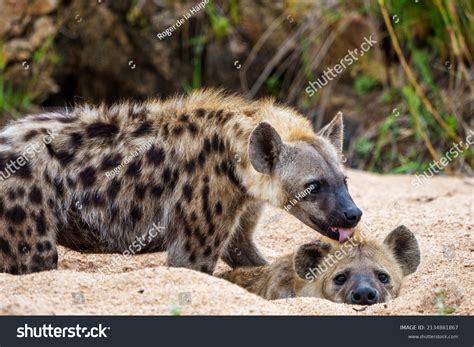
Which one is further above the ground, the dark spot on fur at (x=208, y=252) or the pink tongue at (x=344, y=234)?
the pink tongue at (x=344, y=234)

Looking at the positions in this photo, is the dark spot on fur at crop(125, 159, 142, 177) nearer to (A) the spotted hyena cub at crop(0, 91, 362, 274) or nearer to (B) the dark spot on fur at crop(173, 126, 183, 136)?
(A) the spotted hyena cub at crop(0, 91, 362, 274)

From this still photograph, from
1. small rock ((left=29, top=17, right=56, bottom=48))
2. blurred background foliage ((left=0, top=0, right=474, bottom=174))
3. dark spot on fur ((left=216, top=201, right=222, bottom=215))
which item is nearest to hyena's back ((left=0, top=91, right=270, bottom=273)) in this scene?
dark spot on fur ((left=216, top=201, right=222, bottom=215))

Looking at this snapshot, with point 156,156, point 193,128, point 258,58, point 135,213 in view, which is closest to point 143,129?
point 156,156

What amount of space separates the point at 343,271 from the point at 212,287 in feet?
4.56

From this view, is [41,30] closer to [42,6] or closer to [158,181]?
[42,6]

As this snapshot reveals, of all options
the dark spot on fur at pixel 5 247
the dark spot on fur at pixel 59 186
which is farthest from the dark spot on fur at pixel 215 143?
the dark spot on fur at pixel 5 247

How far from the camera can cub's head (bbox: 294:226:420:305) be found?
646cm

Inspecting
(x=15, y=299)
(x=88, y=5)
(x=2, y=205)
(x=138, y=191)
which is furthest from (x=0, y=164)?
(x=88, y=5)

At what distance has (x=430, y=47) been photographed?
38.9 ft

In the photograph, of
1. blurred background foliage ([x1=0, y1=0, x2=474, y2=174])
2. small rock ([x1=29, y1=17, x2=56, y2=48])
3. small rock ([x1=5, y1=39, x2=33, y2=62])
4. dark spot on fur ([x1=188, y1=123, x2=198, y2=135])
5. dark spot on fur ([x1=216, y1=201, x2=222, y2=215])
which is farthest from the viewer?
small rock ([x1=29, y1=17, x2=56, y2=48])

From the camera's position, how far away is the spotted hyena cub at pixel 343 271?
6445mm

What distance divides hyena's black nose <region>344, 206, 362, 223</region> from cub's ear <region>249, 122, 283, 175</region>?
60cm

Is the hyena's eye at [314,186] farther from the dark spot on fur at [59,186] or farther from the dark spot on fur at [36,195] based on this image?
the dark spot on fur at [36,195]

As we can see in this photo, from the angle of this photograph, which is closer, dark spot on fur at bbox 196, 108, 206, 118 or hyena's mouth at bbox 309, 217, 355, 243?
hyena's mouth at bbox 309, 217, 355, 243
